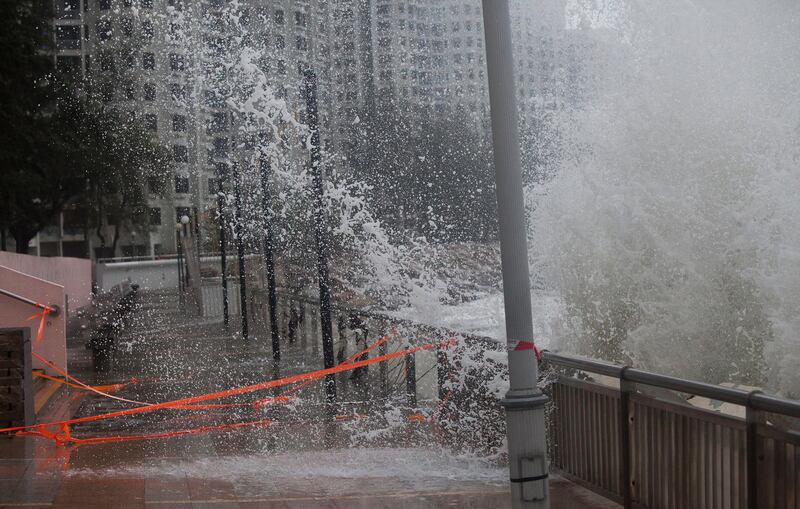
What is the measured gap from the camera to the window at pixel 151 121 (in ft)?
226

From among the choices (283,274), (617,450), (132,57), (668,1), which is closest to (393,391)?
(617,450)

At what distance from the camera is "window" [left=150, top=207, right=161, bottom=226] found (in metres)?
70.1

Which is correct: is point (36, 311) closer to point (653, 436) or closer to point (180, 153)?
point (653, 436)

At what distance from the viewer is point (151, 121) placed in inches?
2753

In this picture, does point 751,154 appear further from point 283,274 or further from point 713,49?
point 283,274

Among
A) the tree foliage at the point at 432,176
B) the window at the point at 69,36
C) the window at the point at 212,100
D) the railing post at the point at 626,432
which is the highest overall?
the window at the point at 69,36

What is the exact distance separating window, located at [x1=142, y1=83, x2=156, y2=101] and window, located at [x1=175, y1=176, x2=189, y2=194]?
19.9ft

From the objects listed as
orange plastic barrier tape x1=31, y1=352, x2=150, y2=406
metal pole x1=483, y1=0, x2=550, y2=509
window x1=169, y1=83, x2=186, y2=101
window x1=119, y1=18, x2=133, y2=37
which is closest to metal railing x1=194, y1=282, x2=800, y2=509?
metal pole x1=483, y1=0, x2=550, y2=509

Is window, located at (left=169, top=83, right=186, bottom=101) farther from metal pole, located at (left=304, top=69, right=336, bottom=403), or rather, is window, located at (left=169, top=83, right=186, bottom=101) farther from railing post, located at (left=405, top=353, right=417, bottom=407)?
railing post, located at (left=405, top=353, right=417, bottom=407)

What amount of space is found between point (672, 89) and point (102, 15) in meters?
67.8

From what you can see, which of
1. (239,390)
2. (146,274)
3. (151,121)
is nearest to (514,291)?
(239,390)

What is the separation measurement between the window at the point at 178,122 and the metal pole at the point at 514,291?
227 ft

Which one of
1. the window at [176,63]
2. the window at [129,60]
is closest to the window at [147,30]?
the window at [176,63]

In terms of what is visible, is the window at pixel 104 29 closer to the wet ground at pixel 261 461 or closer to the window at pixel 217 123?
the window at pixel 217 123
